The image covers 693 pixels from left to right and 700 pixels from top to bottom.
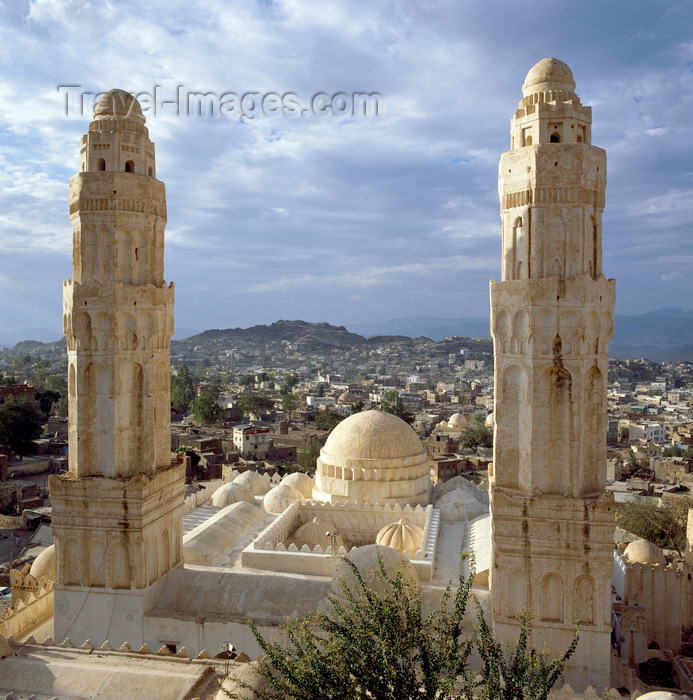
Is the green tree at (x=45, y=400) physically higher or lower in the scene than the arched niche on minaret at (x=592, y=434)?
lower

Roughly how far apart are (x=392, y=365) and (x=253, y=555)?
7099 inches

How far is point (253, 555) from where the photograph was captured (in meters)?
16.8

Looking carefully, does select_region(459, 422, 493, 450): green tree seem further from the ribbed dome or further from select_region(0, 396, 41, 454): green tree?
select_region(0, 396, 41, 454): green tree

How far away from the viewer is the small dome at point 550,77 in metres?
12.2

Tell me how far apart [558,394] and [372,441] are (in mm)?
11217

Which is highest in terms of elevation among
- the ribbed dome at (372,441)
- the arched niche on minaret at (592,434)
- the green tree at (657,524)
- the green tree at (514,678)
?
the arched niche on minaret at (592,434)

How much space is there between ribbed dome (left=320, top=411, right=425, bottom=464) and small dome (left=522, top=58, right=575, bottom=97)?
42.4 ft

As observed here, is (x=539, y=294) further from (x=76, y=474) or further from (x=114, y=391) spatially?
(x=76, y=474)

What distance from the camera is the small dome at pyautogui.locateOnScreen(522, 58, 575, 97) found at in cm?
1223

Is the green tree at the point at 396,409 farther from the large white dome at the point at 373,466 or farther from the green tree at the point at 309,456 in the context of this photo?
the large white dome at the point at 373,466

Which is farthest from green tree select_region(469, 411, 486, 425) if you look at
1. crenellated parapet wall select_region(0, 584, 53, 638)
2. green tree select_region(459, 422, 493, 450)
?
crenellated parapet wall select_region(0, 584, 53, 638)

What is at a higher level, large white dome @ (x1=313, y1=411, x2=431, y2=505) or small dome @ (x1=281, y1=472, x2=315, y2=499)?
large white dome @ (x1=313, y1=411, x2=431, y2=505)

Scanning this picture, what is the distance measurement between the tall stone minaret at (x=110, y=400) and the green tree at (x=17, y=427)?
123ft

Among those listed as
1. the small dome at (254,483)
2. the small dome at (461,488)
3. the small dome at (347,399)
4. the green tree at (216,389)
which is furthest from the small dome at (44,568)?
the small dome at (347,399)
